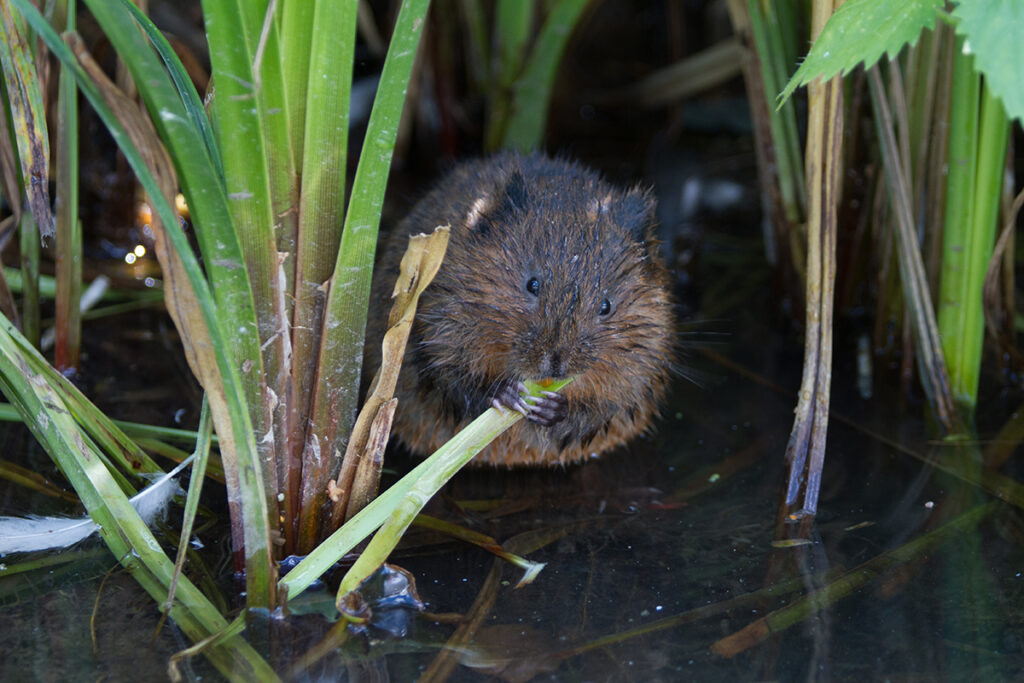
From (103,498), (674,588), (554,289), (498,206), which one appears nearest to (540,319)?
(554,289)

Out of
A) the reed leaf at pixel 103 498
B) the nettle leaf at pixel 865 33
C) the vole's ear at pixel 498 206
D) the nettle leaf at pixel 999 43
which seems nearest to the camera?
the nettle leaf at pixel 999 43

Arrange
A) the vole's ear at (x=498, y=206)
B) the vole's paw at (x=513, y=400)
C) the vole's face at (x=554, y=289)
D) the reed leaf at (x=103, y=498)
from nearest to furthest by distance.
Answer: the reed leaf at (x=103, y=498) → the vole's paw at (x=513, y=400) → the vole's face at (x=554, y=289) → the vole's ear at (x=498, y=206)

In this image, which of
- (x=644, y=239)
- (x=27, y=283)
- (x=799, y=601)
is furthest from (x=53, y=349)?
(x=799, y=601)

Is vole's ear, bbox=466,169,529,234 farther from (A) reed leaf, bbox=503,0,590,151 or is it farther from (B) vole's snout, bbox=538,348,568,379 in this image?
(A) reed leaf, bbox=503,0,590,151

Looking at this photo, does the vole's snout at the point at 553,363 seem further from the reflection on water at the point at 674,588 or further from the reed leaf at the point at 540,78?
the reed leaf at the point at 540,78

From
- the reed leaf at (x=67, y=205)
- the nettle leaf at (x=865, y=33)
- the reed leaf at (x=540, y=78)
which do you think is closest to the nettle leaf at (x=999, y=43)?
the nettle leaf at (x=865, y=33)

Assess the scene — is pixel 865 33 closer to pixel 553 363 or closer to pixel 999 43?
pixel 999 43

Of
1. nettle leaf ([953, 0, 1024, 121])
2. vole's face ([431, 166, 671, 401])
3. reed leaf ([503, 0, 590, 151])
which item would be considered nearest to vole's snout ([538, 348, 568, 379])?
vole's face ([431, 166, 671, 401])
